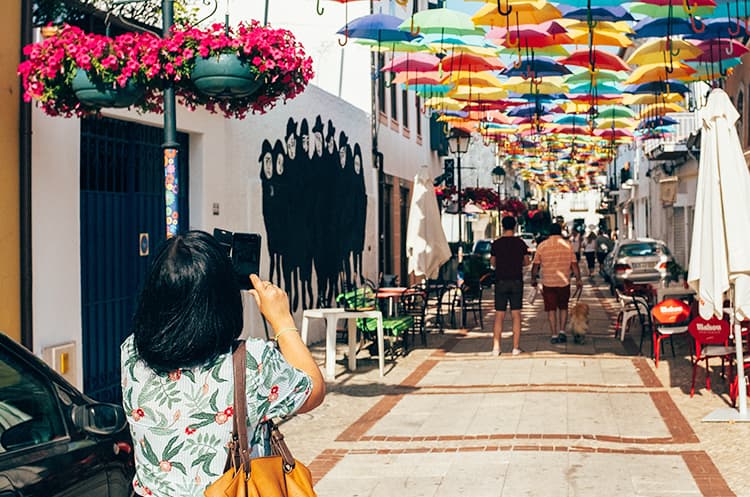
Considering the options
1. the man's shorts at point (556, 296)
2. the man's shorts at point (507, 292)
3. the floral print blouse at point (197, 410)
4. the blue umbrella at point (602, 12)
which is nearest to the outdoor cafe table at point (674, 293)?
the man's shorts at point (556, 296)

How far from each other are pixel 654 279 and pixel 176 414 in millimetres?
22394

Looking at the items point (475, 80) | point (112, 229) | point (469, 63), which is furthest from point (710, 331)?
point (475, 80)

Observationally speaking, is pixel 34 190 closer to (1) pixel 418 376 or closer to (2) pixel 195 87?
(2) pixel 195 87

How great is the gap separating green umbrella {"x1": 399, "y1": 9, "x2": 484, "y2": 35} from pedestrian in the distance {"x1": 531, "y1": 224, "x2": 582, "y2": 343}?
3401 millimetres

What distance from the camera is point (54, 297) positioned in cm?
829

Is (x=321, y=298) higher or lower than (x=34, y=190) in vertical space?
lower

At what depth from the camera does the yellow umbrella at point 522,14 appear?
41.8 feet

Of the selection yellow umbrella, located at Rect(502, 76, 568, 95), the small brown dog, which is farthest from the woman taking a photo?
yellow umbrella, located at Rect(502, 76, 568, 95)

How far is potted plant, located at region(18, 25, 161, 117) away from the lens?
6.99 meters

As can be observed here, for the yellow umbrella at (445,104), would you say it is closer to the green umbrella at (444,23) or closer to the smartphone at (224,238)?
the green umbrella at (444,23)

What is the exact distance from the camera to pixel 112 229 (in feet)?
31.4

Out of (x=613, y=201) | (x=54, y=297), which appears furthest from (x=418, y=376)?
(x=613, y=201)

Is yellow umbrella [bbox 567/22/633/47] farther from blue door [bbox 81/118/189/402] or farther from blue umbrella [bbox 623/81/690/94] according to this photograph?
blue door [bbox 81/118/189/402]

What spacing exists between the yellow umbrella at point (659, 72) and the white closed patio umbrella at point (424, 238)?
13.1 feet
